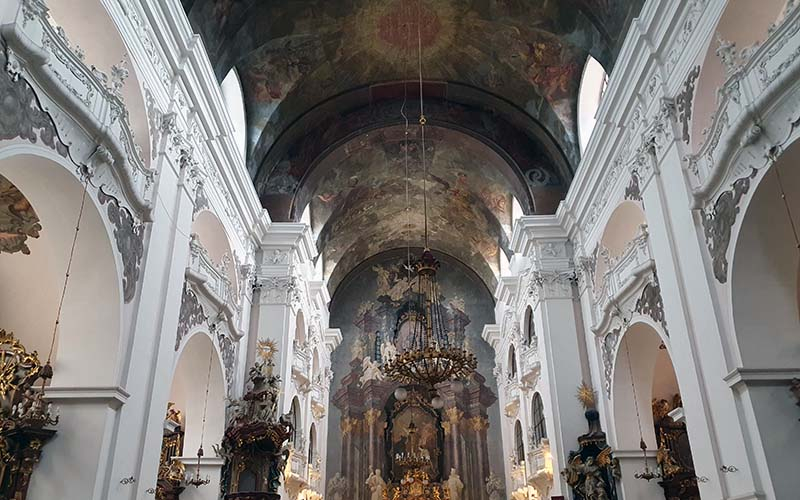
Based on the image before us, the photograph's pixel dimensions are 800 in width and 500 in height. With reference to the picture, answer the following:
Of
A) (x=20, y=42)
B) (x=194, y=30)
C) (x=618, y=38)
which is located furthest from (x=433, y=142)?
(x=20, y=42)

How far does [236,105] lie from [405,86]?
4.17 m

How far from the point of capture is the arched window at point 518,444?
17703 mm

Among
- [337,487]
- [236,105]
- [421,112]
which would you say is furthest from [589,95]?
[337,487]

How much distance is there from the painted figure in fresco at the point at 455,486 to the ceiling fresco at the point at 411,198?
646 centimetres

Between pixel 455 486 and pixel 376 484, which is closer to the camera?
pixel 455 486

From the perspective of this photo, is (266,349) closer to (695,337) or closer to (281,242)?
(281,242)

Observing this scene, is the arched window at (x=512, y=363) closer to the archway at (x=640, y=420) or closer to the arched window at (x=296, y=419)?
the arched window at (x=296, y=419)

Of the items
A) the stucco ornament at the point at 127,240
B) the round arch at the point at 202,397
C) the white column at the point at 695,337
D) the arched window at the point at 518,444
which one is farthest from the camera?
the arched window at the point at 518,444

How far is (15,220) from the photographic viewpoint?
24.6 feet

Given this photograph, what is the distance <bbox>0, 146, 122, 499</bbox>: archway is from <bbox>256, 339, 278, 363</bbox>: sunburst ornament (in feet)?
16.5

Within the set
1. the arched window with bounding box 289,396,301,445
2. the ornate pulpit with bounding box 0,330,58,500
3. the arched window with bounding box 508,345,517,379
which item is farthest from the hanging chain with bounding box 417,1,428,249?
the ornate pulpit with bounding box 0,330,58,500

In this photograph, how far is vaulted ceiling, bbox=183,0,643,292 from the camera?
11344 millimetres

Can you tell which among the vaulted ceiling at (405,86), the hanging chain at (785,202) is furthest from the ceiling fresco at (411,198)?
the hanging chain at (785,202)

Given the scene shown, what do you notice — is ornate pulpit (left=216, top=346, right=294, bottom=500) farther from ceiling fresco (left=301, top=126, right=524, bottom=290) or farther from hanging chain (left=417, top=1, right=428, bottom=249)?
ceiling fresco (left=301, top=126, right=524, bottom=290)
